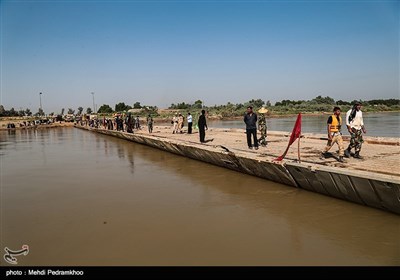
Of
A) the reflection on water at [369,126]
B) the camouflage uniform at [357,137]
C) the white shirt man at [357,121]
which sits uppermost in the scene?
the white shirt man at [357,121]

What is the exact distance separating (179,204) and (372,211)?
3.76 m

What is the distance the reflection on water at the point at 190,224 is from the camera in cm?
444

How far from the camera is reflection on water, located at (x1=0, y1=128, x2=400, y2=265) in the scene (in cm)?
444

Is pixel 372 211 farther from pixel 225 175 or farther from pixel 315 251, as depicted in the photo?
pixel 225 175

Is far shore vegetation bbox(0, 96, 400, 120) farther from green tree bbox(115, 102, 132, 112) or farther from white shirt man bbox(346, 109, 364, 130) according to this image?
white shirt man bbox(346, 109, 364, 130)

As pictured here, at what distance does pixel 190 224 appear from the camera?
564 centimetres

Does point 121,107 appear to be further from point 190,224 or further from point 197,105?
point 190,224

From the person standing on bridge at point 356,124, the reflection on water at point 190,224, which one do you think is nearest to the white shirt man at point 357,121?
the person standing on bridge at point 356,124

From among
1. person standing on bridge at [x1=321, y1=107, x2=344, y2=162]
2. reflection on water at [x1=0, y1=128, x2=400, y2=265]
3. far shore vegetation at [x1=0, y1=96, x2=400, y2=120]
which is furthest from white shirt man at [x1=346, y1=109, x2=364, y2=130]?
far shore vegetation at [x1=0, y1=96, x2=400, y2=120]

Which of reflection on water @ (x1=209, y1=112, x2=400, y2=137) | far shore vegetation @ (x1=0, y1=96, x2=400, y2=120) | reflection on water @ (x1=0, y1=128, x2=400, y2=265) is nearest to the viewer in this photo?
reflection on water @ (x1=0, y1=128, x2=400, y2=265)

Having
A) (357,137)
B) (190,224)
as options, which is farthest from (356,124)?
(190,224)

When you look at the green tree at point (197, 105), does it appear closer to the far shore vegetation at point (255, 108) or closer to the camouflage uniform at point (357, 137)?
the far shore vegetation at point (255, 108)
